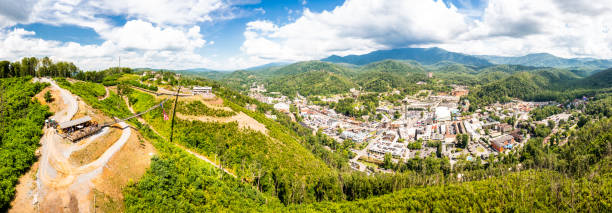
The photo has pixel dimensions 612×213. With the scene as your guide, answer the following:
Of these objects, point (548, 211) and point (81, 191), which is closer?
point (81, 191)

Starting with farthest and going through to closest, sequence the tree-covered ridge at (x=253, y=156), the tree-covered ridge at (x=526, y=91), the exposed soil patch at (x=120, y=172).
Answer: the tree-covered ridge at (x=526, y=91), the tree-covered ridge at (x=253, y=156), the exposed soil patch at (x=120, y=172)

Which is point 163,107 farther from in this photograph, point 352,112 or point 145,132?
point 352,112

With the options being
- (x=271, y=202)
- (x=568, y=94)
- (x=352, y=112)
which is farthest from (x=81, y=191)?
(x=568, y=94)

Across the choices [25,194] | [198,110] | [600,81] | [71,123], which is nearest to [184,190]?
[25,194]

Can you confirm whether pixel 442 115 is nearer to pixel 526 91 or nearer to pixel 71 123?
pixel 526 91

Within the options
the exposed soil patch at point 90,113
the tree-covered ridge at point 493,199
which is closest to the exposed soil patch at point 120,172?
the exposed soil patch at point 90,113

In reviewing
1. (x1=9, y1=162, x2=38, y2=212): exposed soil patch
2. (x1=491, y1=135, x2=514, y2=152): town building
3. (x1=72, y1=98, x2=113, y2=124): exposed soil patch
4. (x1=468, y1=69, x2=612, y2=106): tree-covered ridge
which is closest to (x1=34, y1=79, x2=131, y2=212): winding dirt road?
(x1=9, y1=162, x2=38, y2=212): exposed soil patch

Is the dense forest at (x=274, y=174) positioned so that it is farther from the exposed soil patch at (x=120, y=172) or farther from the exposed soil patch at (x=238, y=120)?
the exposed soil patch at (x=238, y=120)

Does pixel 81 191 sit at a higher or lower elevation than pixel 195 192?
higher
